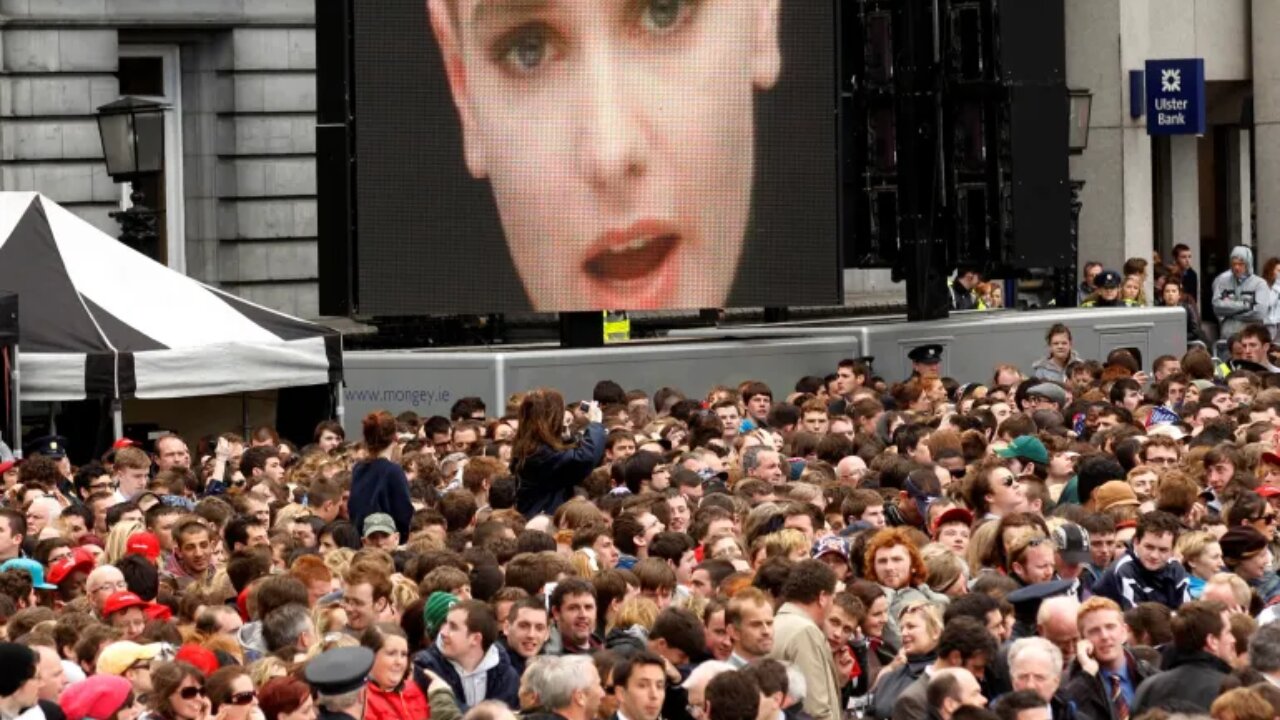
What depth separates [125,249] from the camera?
2308 cm

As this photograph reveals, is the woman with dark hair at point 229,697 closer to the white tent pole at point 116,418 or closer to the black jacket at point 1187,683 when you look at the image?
the black jacket at point 1187,683

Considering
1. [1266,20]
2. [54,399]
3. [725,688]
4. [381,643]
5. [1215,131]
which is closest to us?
[725,688]

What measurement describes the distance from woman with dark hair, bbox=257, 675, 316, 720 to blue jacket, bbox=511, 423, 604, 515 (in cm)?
617

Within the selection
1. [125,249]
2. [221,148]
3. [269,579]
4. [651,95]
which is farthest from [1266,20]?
[269,579]

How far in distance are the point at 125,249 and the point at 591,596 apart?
11.8 meters

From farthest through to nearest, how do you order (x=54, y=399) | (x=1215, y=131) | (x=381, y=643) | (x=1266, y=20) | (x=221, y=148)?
1. (x=1215, y=131)
2. (x=1266, y=20)
3. (x=221, y=148)
4. (x=54, y=399)
5. (x=381, y=643)

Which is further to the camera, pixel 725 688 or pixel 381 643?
pixel 381 643

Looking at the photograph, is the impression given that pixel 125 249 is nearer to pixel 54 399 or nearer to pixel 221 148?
pixel 54 399

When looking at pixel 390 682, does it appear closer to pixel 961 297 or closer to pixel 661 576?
pixel 661 576

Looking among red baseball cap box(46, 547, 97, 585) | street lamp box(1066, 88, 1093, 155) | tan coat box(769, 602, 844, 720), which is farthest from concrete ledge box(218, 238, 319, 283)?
tan coat box(769, 602, 844, 720)

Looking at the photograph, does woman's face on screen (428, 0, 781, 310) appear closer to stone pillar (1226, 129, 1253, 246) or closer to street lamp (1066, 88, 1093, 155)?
street lamp (1066, 88, 1093, 155)

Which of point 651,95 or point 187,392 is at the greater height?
point 651,95

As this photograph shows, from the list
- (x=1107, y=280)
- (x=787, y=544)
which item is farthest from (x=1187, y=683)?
(x=1107, y=280)

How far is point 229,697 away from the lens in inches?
407
